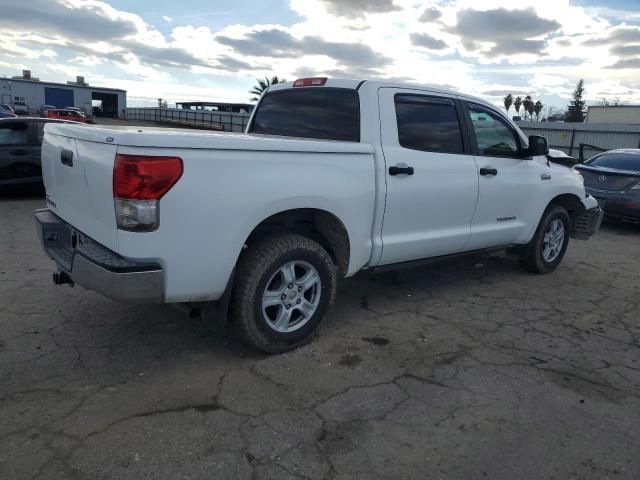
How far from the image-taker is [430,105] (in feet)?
14.7

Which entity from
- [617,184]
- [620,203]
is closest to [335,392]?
[620,203]

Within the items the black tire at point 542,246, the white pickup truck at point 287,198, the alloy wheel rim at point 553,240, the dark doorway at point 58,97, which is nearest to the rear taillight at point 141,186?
the white pickup truck at point 287,198

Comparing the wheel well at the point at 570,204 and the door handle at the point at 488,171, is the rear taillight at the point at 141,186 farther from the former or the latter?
the wheel well at the point at 570,204

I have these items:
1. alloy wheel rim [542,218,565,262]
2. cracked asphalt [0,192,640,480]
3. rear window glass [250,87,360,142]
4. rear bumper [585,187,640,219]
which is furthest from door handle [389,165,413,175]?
rear bumper [585,187,640,219]

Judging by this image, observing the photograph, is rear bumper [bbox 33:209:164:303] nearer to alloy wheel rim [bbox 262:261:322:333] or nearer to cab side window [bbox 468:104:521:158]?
alloy wheel rim [bbox 262:261:322:333]

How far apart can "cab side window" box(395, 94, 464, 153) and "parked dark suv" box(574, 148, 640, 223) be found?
5.86 m

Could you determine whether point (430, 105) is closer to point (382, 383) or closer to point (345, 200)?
point (345, 200)

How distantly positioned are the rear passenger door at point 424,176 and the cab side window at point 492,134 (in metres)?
0.23

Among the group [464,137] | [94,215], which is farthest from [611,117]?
[94,215]

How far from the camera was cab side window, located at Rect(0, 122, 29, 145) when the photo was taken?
9031mm

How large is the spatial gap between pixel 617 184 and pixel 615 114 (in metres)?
44.4

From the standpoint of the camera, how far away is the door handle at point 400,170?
3973mm

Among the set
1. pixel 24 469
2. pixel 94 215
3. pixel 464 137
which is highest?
pixel 464 137

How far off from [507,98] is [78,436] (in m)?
96.4
